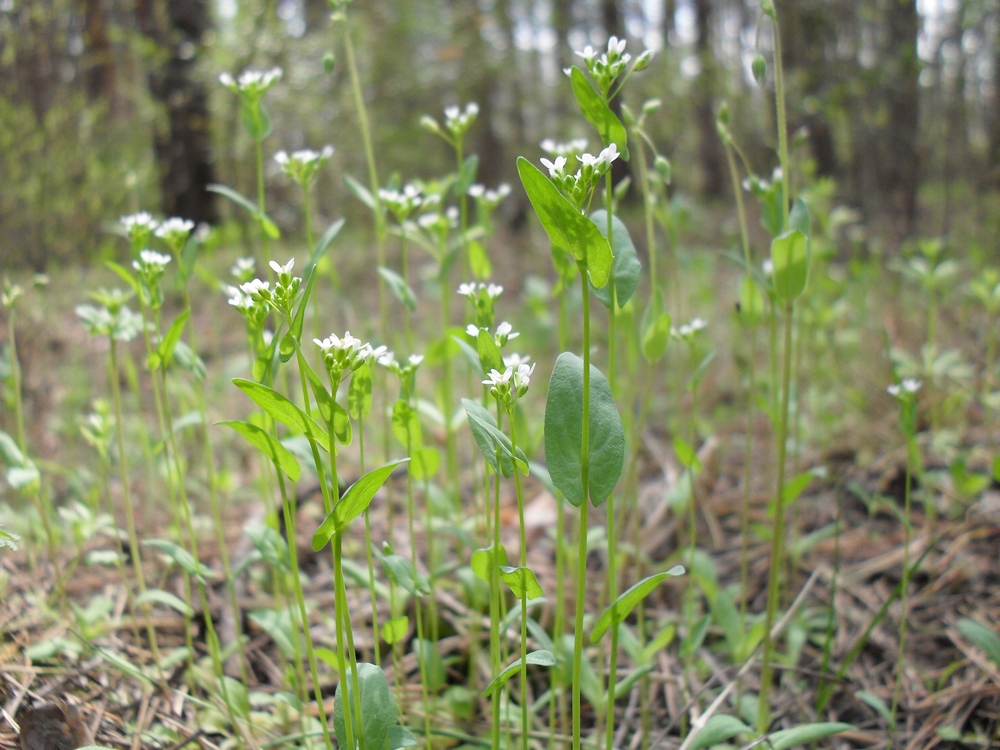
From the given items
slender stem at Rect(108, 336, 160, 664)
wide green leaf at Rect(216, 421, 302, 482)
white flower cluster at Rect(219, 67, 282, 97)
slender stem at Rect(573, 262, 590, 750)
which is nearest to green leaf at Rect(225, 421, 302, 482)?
wide green leaf at Rect(216, 421, 302, 482)

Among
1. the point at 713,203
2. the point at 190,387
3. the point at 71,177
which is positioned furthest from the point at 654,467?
the point at 713,203

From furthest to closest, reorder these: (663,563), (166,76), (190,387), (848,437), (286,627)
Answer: (166,76) < (190,387) < (848,437) < (663,563) < (286,627)

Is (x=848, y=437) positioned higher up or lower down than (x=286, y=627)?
lower down

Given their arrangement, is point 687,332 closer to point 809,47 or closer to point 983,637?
point 983,637

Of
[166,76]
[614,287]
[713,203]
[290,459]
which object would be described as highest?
[166,76]

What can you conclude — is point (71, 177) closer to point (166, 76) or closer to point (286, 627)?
point (166, 76)

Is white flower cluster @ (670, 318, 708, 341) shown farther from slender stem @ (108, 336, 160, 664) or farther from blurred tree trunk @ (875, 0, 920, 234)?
blurred tree trunk @ (875, 0, 920, 234)

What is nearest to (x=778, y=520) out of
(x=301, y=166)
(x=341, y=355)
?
(x=341, y=355)
